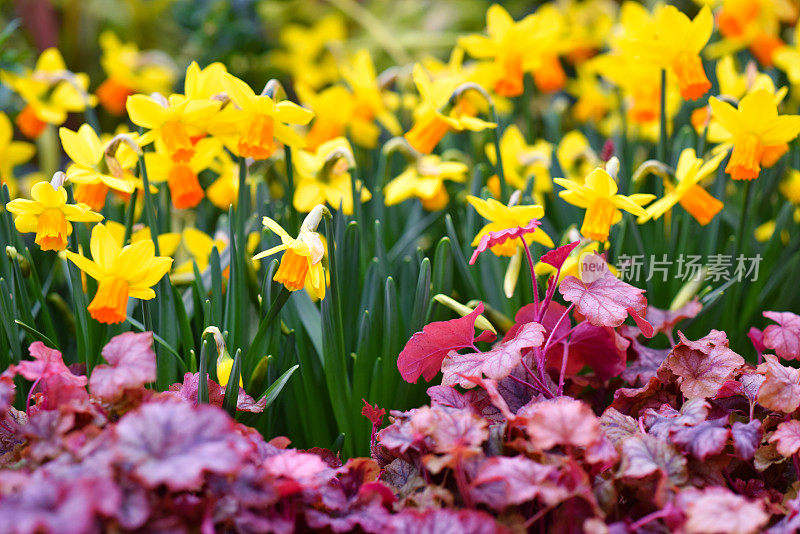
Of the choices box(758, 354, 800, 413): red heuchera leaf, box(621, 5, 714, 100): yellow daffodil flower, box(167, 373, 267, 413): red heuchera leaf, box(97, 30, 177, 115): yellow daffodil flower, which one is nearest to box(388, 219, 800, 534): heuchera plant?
box(758, 354, 800, 413): red heuchera leaf

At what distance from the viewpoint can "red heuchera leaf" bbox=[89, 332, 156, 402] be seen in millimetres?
807

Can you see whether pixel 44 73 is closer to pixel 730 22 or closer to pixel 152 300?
pixel 152 300

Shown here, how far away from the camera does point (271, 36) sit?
304 cm

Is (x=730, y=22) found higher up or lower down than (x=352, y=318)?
higher up

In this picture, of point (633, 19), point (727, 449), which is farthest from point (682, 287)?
point (633, 19)

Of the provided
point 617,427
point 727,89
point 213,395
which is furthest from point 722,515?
A: point 727,89

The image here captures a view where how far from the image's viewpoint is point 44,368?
89 cm

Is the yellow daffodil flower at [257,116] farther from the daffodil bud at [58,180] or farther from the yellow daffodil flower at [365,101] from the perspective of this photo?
the yellow daffodil flower at [365,101]

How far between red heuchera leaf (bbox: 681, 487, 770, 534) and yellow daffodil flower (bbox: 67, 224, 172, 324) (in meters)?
0.82

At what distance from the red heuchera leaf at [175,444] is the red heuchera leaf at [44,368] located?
0.25 metres

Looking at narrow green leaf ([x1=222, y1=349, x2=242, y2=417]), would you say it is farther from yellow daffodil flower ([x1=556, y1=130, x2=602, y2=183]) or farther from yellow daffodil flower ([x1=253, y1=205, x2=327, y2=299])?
yellow daffodil flower ([x1=556, y1=130, x2=602, y2=183])

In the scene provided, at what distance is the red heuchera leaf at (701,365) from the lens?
→ 100 centimetres

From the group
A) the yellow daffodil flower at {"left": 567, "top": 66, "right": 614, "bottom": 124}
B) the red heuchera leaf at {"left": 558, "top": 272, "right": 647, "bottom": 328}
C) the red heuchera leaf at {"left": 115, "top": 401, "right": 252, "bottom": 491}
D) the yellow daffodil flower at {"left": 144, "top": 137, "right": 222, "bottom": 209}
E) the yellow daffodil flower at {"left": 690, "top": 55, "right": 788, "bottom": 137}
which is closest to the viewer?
the red heuchera leaf at {"left": 115, "top": 401, "right": 252, "bottom": 491}

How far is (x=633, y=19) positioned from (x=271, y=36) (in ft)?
5.65
